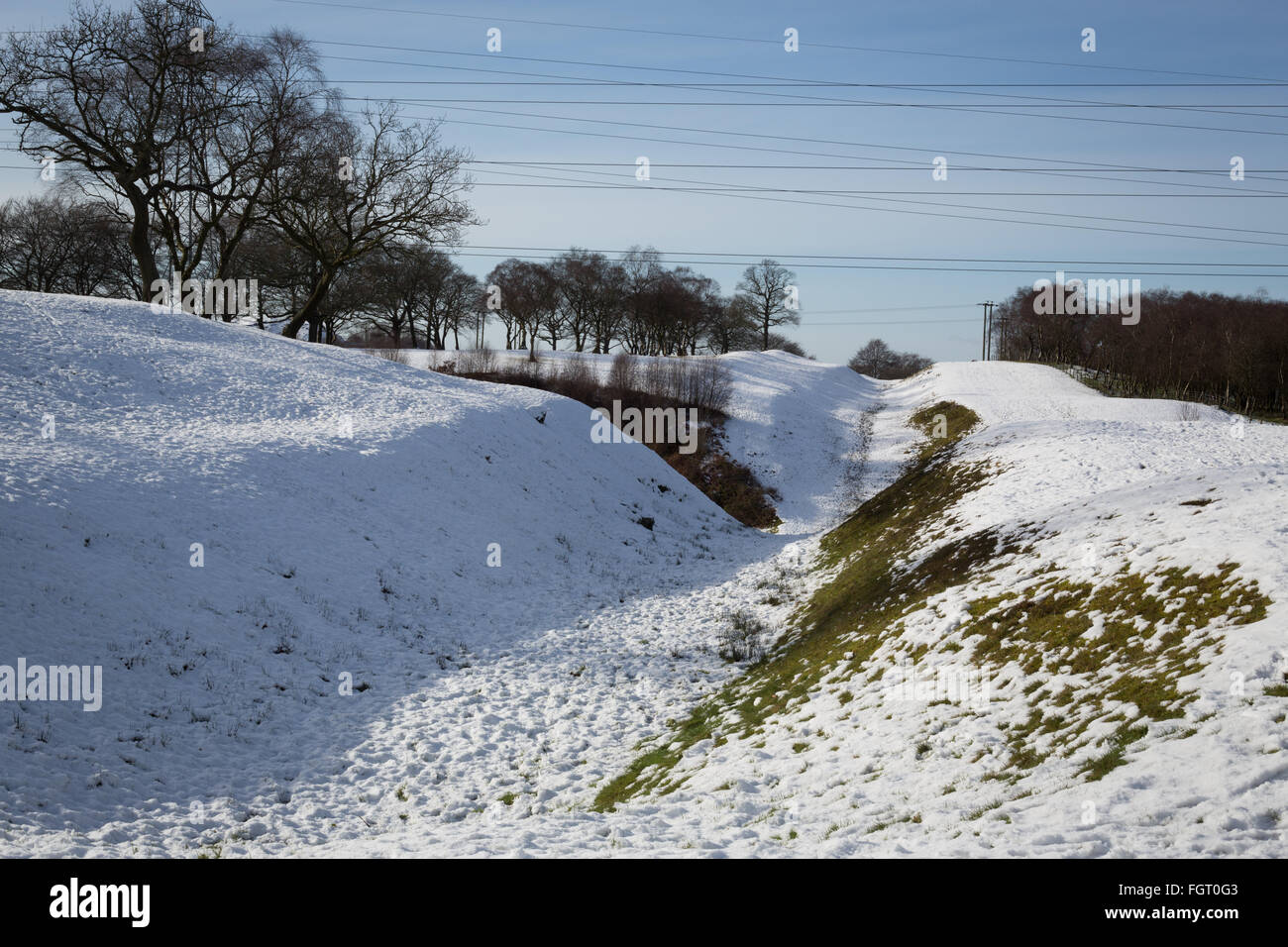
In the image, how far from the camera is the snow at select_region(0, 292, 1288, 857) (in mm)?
6340

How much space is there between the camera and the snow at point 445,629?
250 inches

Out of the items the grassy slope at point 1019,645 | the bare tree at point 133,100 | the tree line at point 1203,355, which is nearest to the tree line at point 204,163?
the bare tree at point 133,100

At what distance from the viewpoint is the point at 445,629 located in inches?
540

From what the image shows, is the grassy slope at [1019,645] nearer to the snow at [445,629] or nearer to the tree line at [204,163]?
the snow at [445,629]

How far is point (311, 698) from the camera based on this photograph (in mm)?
10539

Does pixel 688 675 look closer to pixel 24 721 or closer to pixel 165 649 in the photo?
pixel 165 649

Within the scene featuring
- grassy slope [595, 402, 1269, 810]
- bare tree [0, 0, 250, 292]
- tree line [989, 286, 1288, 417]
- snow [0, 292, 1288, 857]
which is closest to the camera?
snow [0, 292, 1288, 857]

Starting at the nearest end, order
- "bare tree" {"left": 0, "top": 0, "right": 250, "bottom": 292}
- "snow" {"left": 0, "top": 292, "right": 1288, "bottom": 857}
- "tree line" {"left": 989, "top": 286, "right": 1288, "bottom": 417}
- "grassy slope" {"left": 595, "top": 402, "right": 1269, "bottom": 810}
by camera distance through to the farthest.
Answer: "snow" {"left": 0, "top": 292, "right": 1288, "bottom": 857} < "grassy slope" {"left": 595, "top": 402, "right": 1269, "bottom": 810} < "bare tree" {"left": 0, "top": 0, "right": 250, "bottom": 292} < "tree line" {"left": 989, "top": 286, "right": 1288, "bottom": 417}

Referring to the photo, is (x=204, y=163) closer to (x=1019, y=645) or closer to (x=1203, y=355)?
(x=1019, y=645)

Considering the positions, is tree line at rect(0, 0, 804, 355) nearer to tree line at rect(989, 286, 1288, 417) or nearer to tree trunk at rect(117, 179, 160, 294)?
tree trunk at rect(117, 179, 160, 294)

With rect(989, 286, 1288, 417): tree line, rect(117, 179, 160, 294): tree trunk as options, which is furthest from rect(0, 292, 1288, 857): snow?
rect(989, 286, 1288, 417): tree line

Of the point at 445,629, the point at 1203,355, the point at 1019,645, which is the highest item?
the point at 1203,355

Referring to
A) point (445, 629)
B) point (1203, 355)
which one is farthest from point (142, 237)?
point (1203, 355)
